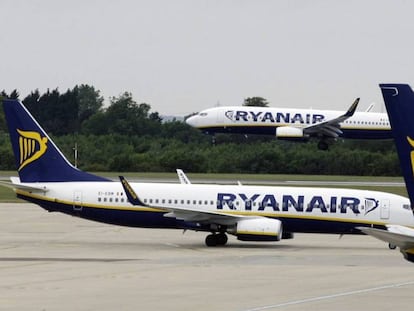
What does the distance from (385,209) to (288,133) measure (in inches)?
1599

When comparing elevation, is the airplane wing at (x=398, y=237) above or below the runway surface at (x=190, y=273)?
above

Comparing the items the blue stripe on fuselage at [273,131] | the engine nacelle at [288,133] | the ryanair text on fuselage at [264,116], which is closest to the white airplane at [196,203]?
the engine nacelle at [288,133]

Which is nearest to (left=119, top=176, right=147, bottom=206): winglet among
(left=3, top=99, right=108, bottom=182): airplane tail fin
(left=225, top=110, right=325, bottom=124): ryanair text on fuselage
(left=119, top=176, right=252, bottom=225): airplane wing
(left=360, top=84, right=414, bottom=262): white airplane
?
(left=119, top=176, right=252, bottom=225): airplane wing

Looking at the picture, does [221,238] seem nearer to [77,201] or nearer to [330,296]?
[77,201]

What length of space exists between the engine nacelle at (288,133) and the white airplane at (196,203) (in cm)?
3845

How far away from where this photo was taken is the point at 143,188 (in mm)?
42438

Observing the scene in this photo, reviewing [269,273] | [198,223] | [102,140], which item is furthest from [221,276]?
[102,140]

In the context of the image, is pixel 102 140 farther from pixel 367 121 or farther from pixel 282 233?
pixel 282 233

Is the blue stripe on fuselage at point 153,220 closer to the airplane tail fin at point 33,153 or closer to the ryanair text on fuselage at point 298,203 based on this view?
the ryanair text on fuselage at point 298,203

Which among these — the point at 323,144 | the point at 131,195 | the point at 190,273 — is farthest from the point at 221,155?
the point at 190,273

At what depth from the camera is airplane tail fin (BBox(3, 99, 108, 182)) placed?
1689 inches

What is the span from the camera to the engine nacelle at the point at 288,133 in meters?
80.6

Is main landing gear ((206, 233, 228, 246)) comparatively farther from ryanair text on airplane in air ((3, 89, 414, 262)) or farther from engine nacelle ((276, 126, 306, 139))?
engine nacelle ((276, 126, 306, 139))

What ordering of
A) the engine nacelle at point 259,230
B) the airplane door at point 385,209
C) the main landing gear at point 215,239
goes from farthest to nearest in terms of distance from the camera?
1. the main landing gear at point 215,239
2. the airplane door at point 385,209
3. the engine nacelle at point 259,230
